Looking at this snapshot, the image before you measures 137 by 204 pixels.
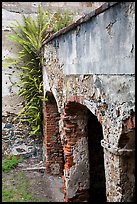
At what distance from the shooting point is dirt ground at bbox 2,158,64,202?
5871 mm

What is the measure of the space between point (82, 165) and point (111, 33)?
8.79 feet

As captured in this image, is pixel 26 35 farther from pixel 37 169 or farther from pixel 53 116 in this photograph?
pixel 37 169

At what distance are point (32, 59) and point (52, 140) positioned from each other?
1958 mm

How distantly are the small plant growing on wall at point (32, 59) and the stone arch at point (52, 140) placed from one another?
0.41 m

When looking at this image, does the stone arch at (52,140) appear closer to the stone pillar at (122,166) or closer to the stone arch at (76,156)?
the stone arch at (76,156)

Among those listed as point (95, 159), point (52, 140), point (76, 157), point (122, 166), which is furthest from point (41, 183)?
point (122, 166)

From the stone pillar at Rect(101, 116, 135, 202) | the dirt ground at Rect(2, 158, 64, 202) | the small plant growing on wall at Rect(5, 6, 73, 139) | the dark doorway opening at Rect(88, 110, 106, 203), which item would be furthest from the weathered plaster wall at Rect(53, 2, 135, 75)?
the small plant growing on wall at Rect(5, 6, 73, 139)

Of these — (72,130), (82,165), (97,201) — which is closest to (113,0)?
(72,130)

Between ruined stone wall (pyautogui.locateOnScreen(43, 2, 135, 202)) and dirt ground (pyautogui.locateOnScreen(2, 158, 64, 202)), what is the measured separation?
2.37 m

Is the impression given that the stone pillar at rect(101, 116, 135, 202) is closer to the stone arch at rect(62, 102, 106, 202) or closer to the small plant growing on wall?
the stone arch at rect(62, 102, 106, 202)

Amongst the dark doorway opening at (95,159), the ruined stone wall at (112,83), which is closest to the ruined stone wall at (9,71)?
the dark doorway opening at (95,159)

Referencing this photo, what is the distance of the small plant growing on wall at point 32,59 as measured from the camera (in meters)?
7.44

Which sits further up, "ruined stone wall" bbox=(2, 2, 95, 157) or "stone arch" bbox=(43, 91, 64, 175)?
"ruined stone wall" bbox=(2, 2, 95, 157)

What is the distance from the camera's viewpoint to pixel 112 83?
309 cm
